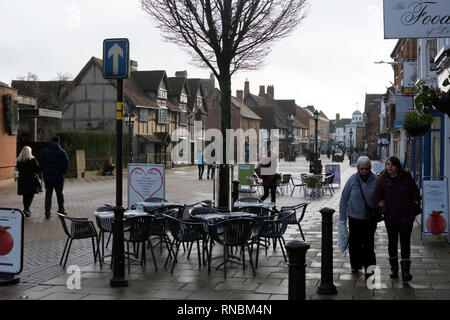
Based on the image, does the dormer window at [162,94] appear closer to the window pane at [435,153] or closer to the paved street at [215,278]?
the window pane at [435,153]

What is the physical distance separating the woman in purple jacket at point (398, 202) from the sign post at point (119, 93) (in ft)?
11.7

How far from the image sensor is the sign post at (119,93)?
7141mm

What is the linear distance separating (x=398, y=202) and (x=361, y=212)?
0.58m

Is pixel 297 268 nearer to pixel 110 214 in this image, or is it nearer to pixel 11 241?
pixel 11 241

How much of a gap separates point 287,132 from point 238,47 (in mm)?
81096

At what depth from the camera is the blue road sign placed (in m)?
7.50

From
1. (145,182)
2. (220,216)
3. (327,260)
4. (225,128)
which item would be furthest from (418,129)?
(145,182)

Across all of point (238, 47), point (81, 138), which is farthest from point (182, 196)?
point (81, 138)

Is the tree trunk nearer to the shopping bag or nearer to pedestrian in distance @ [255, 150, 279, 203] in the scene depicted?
pedestrian in distance @ [255, 150, 279, 203]

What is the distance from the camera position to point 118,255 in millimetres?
7145

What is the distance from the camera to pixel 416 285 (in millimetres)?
7047

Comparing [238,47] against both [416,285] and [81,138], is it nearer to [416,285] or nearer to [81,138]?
[416,285]

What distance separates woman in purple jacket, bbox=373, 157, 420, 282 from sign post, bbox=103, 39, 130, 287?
3581 millimetres

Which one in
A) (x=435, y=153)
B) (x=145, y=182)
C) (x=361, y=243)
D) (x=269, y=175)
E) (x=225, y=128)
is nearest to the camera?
(x=361, y=243)
